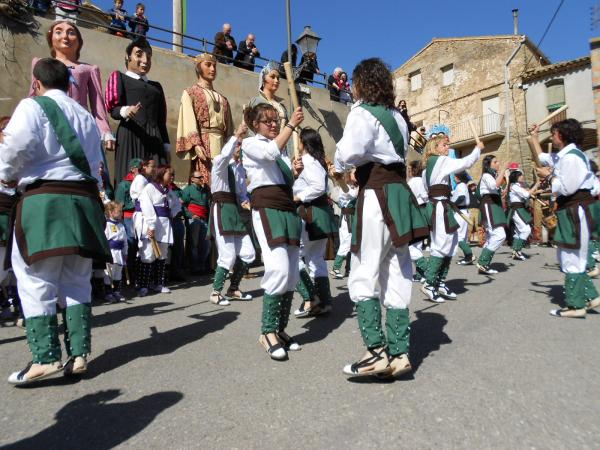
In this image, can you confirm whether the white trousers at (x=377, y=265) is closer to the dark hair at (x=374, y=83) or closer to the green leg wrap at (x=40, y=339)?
the dark hair at (x=374, y=83)

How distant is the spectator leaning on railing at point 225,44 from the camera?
34.0 ft

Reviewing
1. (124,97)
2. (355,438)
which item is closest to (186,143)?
(124,97)

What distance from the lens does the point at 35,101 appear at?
252 centimetres

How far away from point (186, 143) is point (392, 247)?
13.8ft

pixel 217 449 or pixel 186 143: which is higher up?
pixel 186 143

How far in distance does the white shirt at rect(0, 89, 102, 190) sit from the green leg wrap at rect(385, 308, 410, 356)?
82.6 inches

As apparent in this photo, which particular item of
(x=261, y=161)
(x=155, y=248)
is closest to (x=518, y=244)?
(x=155, y=248)

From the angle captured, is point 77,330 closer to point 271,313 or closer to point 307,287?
point 271,313

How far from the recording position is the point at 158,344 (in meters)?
3.35

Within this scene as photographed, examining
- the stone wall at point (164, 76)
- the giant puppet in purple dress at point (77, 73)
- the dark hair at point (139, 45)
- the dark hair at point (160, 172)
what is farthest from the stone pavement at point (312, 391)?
the stone wall at point (164, 76)

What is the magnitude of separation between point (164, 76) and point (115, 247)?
4.25m

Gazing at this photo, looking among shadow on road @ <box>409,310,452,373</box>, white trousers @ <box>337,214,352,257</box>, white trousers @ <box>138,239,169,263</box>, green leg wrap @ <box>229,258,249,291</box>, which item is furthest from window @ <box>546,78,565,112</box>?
white trousers @ <box>138,239,169,263</box>

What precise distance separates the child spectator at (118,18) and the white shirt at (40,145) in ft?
20.9

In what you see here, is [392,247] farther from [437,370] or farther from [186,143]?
[186,143]
